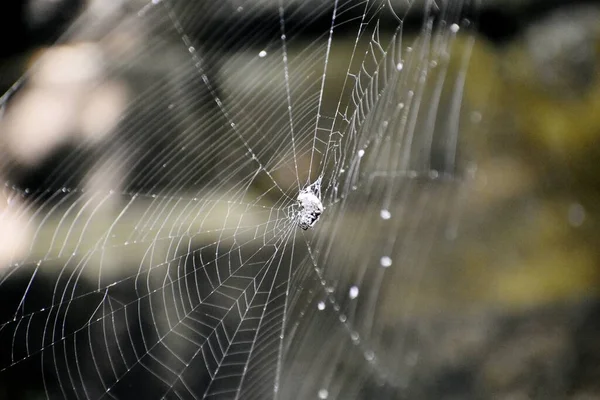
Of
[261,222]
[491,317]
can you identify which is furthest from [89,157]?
[491,317]

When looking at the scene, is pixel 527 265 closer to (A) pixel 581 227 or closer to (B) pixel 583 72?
(A) pixel 581 227

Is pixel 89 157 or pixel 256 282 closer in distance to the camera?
pixel 89 157
